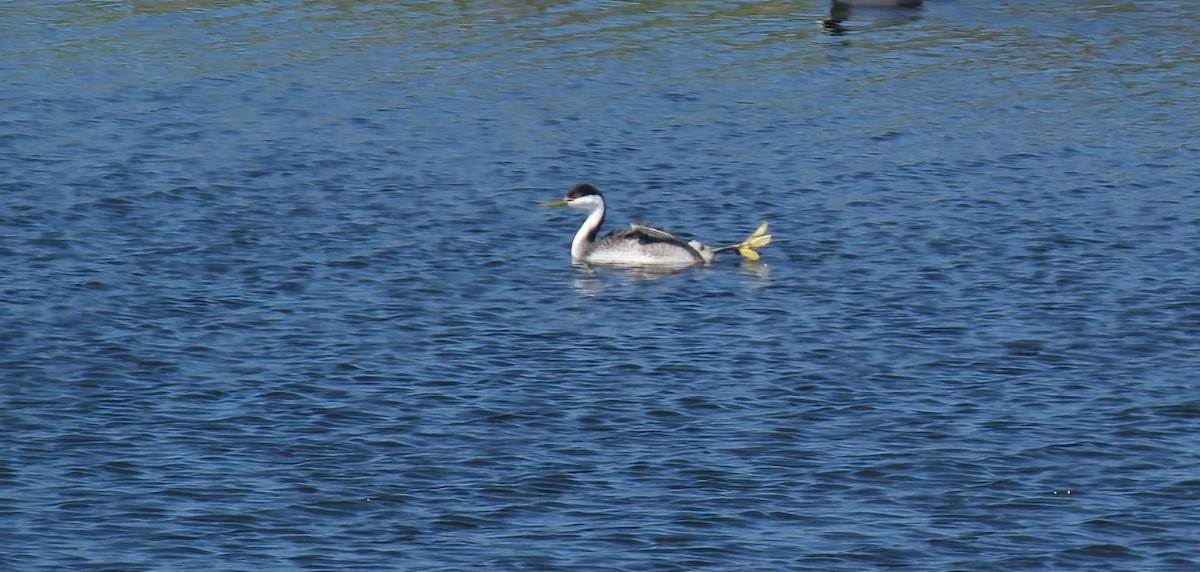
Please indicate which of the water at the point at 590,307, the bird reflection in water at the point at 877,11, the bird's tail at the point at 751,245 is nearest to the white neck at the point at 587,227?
the water at the point at 590,307

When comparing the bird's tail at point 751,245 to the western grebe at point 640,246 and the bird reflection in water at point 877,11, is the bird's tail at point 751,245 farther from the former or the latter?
the bird reflection in water at point 877,11

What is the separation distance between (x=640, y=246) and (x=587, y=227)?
0.91 metres

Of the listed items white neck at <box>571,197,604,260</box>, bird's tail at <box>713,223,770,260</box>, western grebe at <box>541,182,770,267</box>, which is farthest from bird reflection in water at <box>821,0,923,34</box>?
bird's tail at <box>713,223,770,260</box>

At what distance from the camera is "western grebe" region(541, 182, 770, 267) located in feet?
73.0

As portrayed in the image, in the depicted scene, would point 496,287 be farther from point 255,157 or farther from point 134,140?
point 134,140

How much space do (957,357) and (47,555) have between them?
8.58 meters

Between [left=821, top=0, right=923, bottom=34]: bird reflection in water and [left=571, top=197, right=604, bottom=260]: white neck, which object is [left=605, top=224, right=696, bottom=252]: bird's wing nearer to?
[left=571, top=197, right=604, bottom=260]: white neck

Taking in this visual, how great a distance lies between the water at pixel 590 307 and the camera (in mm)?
14086

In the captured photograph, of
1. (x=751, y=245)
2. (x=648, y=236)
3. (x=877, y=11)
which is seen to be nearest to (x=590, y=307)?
(x=648, y=236)

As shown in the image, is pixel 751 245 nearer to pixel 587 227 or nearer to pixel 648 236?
pixel 648 236

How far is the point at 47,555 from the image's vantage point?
13219 mm

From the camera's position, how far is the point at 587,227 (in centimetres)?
2314

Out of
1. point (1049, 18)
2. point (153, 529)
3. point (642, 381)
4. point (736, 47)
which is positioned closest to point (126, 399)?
point (153, 529)

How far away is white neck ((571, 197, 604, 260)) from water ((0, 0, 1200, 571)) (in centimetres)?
24
